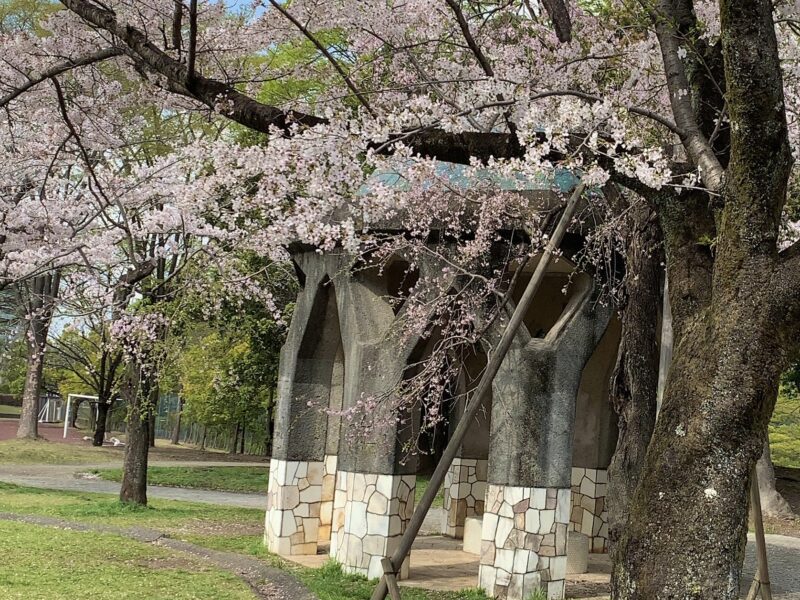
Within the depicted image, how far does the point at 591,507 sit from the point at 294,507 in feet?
12.9

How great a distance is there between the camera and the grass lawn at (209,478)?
61.3 feet

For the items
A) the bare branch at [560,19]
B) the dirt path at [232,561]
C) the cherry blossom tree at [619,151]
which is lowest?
the dirt path at [232,561]

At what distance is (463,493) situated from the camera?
12133mm

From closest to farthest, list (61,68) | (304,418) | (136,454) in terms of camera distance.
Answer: (61,68) → (304,418) → (136,454)

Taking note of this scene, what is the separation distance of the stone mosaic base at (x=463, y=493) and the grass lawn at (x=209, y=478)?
522 cm

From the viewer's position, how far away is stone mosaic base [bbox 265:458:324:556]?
30.8ft

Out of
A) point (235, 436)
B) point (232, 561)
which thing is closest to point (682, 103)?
point (232, 561)

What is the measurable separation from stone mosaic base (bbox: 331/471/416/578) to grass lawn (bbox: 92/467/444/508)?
8980 mm

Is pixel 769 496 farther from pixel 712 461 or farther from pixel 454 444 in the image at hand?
pixel 712 461

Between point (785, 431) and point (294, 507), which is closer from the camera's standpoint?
point (294, 507)

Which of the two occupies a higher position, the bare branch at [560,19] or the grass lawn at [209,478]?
the bare branch at [560,19]

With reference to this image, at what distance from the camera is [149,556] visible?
893 centimetres

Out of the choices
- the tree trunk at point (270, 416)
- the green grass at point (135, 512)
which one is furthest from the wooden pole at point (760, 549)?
the tree trunk at point (270, 416)

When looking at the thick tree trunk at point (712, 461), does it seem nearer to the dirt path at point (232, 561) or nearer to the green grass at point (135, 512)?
the dirt path at point (232, 561)
